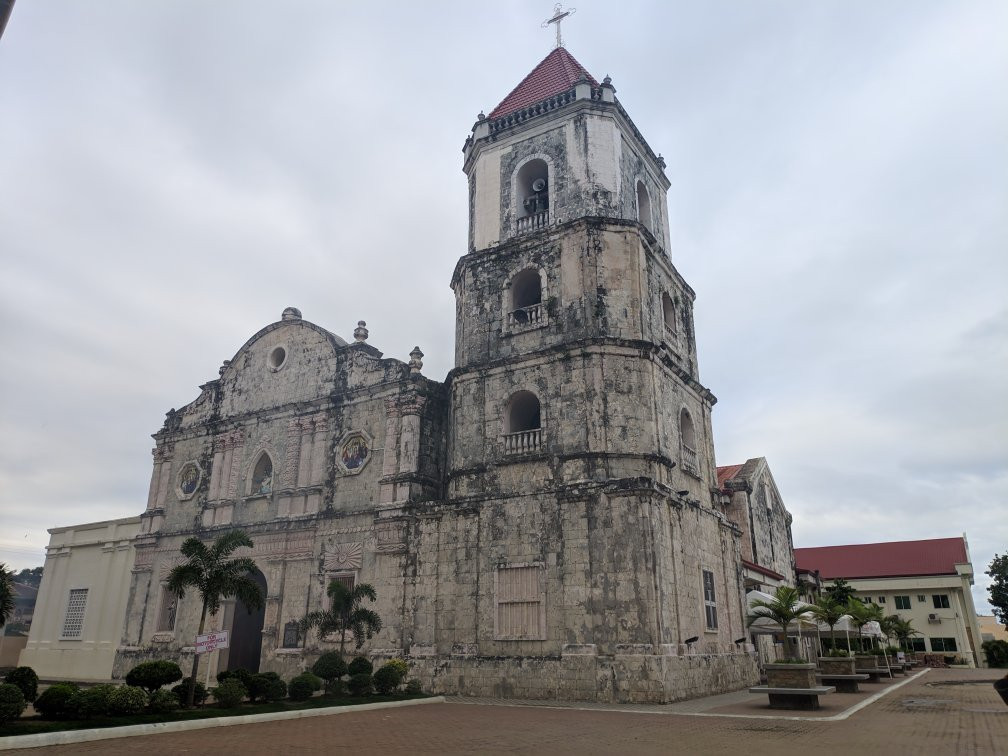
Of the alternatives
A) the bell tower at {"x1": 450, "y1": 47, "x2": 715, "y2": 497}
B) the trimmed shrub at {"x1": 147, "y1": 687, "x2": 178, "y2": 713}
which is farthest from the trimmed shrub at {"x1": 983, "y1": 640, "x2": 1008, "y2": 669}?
the trimmed shrub at {"x1": 147, "y1": 687, "x2": 178, "y2": 713}

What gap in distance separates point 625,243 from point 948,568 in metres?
42.8

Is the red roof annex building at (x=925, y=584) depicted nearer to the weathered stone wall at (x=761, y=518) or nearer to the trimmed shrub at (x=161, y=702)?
the weathered stone wall at (x=761, y=518)

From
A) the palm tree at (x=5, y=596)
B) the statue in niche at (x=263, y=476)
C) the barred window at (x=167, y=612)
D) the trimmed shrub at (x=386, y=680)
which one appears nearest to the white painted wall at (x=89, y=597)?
the barred window at (x=167, y=612)

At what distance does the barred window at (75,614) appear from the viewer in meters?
29.2

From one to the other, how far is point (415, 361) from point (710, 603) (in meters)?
12.0

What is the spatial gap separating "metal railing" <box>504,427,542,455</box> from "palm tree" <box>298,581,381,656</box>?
567 cm

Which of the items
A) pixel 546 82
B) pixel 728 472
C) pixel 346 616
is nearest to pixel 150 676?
pixel 346 616

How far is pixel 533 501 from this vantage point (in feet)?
63.7

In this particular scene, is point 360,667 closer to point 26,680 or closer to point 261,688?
point 261,688

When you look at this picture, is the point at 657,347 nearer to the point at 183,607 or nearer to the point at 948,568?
the point at 183,607

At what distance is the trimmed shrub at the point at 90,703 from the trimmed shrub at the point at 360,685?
20.0 ft

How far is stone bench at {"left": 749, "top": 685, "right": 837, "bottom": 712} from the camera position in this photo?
1548 centimetres

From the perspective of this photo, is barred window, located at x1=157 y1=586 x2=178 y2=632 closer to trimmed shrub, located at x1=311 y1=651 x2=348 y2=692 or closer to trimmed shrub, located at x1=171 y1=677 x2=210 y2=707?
trimmed shrub, located at x1=311 y1=651 x2=348 y2=692

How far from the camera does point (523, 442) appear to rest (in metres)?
20.4
